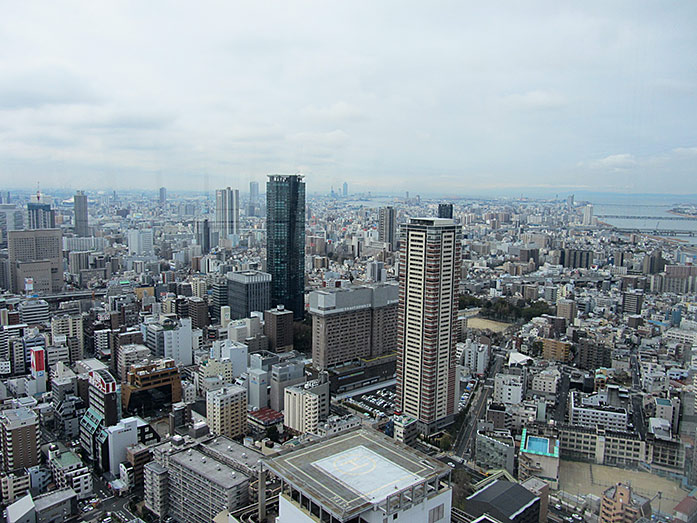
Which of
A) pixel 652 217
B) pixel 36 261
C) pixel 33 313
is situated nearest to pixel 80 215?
pixel 36 261

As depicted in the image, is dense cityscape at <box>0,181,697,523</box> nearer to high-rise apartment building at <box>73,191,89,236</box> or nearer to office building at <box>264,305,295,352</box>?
office building at <box>264,305,295,352</box>

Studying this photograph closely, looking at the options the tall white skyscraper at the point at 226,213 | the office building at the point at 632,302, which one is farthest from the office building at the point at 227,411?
the tall white skyscraper at the point at 226,213

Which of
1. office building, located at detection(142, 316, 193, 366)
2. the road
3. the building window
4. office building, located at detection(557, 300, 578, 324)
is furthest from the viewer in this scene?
office building, located at detection(557, 300, 578, 324)

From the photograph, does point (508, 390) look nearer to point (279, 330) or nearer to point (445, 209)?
point (279, 330)

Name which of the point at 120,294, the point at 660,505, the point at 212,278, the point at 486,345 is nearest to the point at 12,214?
the point at 120,294

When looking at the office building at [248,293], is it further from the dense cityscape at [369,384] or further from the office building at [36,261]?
the office building at [36,261]

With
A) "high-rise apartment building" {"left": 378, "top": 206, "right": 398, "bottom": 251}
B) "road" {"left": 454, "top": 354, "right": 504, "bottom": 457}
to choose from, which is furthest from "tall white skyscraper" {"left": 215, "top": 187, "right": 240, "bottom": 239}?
"road" {"left": 454, "top": 354, "right": 504, "bottom": 457}

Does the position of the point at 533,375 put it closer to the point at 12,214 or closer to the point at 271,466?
the point at 271,466
